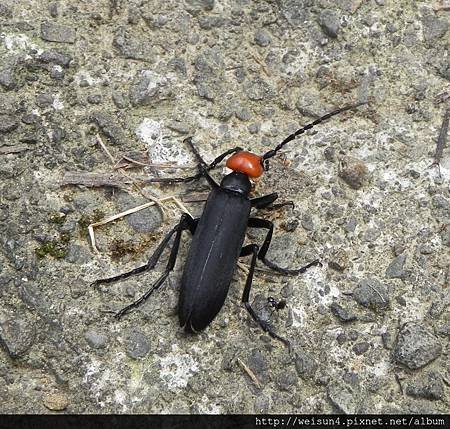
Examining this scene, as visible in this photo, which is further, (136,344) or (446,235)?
(446,235)

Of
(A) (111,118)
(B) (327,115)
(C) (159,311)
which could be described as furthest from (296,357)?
(A) (111,118)

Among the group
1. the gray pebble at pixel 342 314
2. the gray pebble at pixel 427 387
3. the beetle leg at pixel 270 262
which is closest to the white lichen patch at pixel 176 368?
the beetle leg at pixel 270 262

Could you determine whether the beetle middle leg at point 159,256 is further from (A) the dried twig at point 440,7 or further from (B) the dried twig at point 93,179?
(A) the dried twig at point 440,7

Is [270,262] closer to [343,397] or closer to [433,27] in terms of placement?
[343,397]

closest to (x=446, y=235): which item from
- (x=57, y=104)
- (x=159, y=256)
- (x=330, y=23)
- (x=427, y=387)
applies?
(x=427, y=387)

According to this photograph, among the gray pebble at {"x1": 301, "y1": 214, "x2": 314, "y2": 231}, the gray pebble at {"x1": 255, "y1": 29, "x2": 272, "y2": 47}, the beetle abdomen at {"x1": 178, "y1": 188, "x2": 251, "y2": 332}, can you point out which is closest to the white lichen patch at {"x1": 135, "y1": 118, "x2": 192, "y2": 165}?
the beetle abdomen at {"x1": 178, "y1": 188, "x2": 251, "y2": 332}

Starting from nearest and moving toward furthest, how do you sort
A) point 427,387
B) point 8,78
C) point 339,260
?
point 427,387 < point 339,260 < point 8,78

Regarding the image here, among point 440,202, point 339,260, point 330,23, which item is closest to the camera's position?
point 339,260
